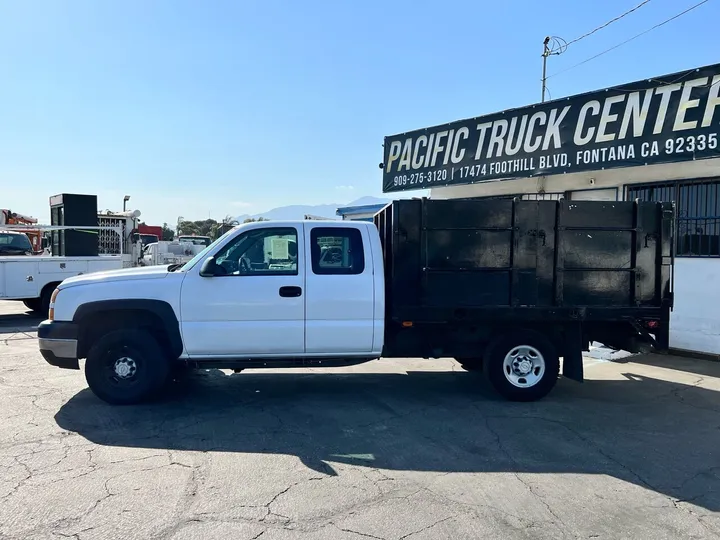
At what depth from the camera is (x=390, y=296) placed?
20.2 ft

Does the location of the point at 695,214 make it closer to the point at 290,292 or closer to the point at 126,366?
the point at 290,292

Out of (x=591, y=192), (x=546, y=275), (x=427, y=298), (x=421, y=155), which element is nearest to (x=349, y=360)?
(x=427, y=298)

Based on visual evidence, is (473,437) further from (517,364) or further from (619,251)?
(619,251)

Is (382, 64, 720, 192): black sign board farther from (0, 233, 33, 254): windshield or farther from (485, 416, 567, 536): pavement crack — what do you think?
(0, 233, 33, 254): windshield

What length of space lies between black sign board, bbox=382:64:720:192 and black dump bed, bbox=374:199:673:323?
3.49 metres

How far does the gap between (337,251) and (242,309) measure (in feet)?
4.05

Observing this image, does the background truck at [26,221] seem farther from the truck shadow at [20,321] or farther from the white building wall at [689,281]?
the white building wall at [689,281]

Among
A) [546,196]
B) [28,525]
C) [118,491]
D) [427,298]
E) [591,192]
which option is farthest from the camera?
[546,196]

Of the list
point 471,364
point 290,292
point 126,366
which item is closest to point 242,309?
point 290,292

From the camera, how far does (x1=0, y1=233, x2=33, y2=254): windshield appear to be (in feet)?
50.0

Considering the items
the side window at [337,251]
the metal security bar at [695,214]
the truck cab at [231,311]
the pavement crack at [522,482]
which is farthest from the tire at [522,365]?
the metal security bar at [695,214]

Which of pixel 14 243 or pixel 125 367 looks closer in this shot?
Answer: pixel 125 367

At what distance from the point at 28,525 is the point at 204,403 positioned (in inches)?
107

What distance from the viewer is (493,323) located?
6.29 m
